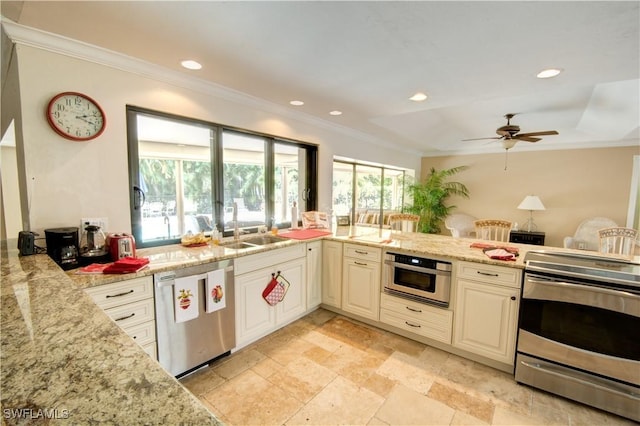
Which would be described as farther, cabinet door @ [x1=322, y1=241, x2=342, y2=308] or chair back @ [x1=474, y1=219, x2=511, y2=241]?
chair back @ [x1=474, y1=219, x2=511, y2=241]

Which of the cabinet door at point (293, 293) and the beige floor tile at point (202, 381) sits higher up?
the cabinet door at point (293, 293)

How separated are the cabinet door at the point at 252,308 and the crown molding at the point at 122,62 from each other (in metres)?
1.74

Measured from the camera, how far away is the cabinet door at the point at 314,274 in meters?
3.12

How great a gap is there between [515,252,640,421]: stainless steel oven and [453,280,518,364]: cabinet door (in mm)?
83

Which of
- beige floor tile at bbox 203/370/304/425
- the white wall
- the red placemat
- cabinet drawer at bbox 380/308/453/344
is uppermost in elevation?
the white wall

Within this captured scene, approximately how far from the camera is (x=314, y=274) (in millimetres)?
3195

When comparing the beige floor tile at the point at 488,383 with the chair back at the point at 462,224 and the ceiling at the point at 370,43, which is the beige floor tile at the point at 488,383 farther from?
the chair back at the point at 462,224

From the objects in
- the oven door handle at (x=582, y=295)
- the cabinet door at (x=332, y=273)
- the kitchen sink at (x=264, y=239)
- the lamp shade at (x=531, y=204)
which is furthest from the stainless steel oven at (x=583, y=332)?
the lamp shade at (x=531, y=204)

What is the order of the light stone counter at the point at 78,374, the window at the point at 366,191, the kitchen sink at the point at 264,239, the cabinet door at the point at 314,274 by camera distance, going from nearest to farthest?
the light stone counter at the point at 78,374, the kitchen sink at the point at 264,239, the cabinet door at the point at 314,274, the window at the point at 366,191

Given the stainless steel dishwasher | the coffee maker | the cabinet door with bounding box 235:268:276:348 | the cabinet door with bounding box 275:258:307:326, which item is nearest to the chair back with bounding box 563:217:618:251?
the cabinet door with bounding box 275:258:307:326

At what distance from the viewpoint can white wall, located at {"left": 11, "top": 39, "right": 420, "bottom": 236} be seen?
178 cm

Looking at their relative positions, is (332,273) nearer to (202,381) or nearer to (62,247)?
(202,381)

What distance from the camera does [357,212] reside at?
5.47m

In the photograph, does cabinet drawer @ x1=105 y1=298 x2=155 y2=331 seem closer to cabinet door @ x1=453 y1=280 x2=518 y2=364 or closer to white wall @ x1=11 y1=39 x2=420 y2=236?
white wall @ x1=11 y1=39 x2=420 y2=236
